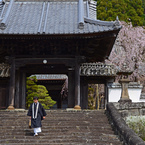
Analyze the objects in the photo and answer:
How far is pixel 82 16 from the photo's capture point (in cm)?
1617

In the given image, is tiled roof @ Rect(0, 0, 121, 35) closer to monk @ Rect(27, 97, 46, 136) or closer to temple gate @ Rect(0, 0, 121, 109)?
temple gate @ Rect(0, 0, 121, 109)

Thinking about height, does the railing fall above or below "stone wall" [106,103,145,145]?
above

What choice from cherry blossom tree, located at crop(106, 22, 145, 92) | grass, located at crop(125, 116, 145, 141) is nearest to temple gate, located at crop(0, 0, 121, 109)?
grass, located at crop(125, 116, 145, 141)

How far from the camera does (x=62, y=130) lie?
1116 cm

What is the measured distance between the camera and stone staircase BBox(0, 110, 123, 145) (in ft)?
33.2

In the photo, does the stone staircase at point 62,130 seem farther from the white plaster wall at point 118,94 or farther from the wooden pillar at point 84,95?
the white plaster wall at point 118,94

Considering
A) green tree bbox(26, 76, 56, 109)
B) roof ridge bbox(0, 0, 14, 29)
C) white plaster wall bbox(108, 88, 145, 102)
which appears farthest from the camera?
green tree bbox(26, 76, 56, 109)

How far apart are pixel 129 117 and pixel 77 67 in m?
3.49

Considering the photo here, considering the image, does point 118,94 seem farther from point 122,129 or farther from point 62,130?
point 122,129

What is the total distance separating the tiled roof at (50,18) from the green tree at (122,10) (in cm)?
1959

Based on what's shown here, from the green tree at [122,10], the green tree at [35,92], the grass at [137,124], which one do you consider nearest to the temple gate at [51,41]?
the grass at [137,124]

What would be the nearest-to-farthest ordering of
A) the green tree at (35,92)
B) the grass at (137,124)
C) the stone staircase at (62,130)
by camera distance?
the stone staircase at (62,130) → the grass at (137,124) → the green tree at (35,92)

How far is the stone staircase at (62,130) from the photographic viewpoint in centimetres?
1013

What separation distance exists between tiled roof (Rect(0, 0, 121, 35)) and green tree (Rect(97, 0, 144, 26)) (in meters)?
19.6
